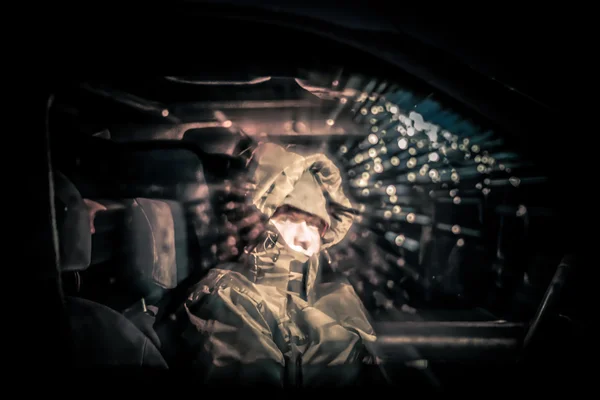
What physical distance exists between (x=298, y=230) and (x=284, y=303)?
0.75 ft

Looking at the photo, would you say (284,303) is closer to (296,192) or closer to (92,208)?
(296,192)

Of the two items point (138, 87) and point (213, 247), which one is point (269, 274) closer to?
point (213, 247)

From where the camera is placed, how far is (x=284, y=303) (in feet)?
2.63

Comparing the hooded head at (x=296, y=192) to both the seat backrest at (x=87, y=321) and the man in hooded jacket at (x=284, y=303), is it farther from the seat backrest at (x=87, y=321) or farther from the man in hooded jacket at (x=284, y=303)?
the seat backrest at (x=87, y=321)

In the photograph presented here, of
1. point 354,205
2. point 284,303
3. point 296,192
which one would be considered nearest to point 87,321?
point 284,303

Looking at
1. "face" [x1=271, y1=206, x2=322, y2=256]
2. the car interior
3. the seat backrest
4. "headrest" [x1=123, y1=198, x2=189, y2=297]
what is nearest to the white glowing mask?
"face" [x1=271, y1=206, x2=322, y2=256]

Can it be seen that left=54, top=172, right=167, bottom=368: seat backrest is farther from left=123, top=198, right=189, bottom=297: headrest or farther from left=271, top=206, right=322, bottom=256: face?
left=271, top=206, right=322, bottom=256: face

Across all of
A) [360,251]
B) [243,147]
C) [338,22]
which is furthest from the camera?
[360,251]

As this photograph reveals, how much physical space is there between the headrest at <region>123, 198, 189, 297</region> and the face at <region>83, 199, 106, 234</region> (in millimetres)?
66

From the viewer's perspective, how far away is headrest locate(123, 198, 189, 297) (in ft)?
2.43

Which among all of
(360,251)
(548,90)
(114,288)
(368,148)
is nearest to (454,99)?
(548,90)

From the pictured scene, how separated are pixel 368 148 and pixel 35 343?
0.99 m

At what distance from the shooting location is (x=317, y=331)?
0.72m

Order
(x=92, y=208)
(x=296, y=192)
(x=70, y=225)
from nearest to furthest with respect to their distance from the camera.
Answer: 1. (x=70, y=225)
2. (x=92, y=208)
3. (x=296, y=192)
